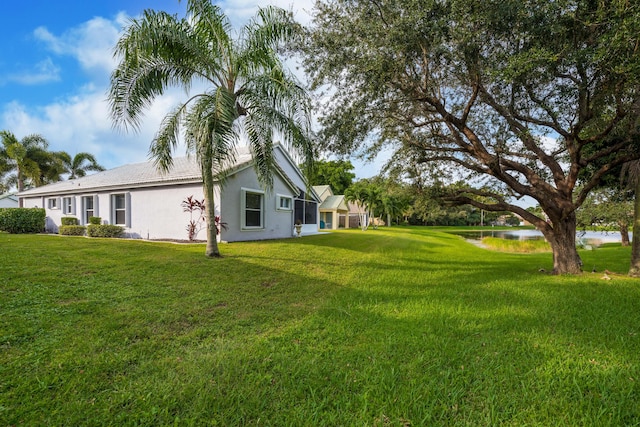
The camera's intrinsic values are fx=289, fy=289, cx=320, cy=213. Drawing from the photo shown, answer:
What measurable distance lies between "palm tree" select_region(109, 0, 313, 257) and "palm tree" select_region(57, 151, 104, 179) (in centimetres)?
3176

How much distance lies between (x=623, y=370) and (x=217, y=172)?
8574 millimetres

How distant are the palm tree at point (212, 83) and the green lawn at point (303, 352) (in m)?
3.59

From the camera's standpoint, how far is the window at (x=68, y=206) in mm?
16594

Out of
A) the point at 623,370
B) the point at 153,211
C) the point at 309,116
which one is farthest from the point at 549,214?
the point at 153,211

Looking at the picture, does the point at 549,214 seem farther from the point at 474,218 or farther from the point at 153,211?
the point at 474,218

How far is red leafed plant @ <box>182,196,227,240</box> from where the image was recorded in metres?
12.2

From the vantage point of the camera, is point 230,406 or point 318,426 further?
point 230,406

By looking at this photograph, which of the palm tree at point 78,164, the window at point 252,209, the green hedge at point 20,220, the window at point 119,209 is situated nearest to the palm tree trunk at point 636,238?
the window at point 252,209

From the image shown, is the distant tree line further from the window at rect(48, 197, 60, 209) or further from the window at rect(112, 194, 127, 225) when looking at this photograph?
the window at rect(112, 194, 127, 225)

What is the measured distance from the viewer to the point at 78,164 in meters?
32.2

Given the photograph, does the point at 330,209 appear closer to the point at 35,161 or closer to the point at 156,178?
the point at 156,178

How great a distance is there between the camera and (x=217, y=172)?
27.4ft

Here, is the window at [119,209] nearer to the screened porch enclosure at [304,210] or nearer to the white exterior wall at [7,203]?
the screened porch enclosure at [304,210]

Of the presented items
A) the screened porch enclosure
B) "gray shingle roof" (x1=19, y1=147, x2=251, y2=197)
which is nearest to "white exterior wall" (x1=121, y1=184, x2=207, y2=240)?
"gray shingle roof" (x1=19, y1=147, x2=251, y2=197)
